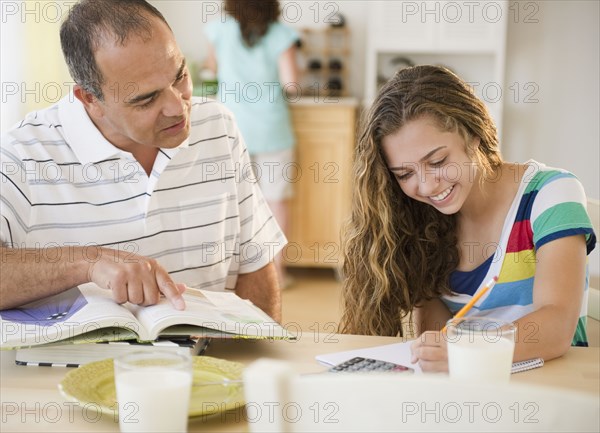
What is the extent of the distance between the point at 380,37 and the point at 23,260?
312 centimetres

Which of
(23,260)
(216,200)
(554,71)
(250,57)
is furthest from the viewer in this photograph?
(554,71)

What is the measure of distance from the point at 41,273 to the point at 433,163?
27.4 inches

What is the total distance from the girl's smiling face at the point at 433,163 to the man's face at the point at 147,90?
1.36ft

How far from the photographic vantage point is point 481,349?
99 centimetres

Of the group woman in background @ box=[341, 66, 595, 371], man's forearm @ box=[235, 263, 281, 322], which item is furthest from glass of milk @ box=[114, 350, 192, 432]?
man's forearm @ box=[235, 263, 281, 322]

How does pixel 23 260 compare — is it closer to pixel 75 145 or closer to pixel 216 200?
pixel 75 145

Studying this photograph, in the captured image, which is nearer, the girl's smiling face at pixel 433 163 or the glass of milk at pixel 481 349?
the glass of milk at pixel 481 349

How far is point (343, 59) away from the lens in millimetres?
4551

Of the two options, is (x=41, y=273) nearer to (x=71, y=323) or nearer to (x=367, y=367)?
(x=71, y=323)

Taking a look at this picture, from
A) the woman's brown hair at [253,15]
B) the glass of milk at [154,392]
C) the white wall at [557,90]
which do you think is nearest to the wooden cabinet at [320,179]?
the woman's brown hair at [253,15]

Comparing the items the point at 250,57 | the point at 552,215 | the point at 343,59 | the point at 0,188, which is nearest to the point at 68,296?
the point at 0,188

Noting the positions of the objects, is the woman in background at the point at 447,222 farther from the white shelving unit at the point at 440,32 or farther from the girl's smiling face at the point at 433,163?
the white shelving unit at the point at 440,32

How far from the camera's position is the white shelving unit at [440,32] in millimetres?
4102

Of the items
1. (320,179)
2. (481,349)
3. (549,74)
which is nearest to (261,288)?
(481,349)
